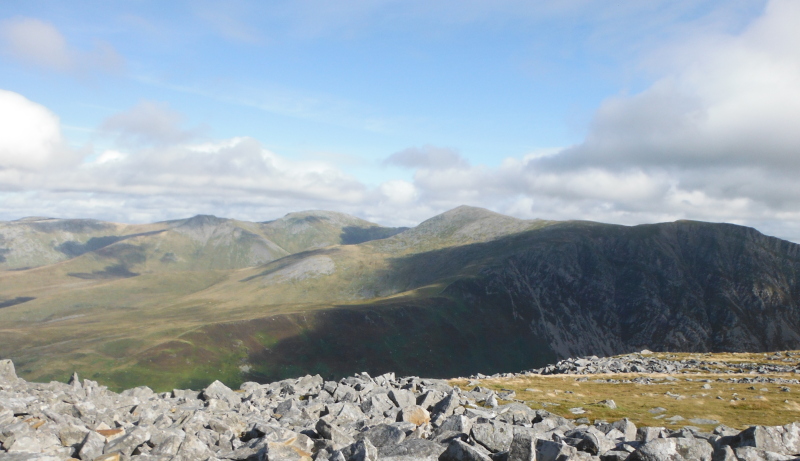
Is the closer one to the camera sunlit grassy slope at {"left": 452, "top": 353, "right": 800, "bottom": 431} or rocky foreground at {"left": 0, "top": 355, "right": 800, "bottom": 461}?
rocky foreground at {"left": 0, "top": 355, "right": 800, "bottom": 461}

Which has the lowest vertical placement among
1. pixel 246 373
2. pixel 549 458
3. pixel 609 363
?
pixel 246 373

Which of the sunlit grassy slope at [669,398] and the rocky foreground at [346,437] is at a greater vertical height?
the rocky foreground at [346,437]

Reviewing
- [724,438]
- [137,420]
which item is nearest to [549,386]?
[724,438]

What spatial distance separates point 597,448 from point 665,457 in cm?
296

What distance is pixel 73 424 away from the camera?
74.9 feet

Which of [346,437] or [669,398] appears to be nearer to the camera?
[346,437]

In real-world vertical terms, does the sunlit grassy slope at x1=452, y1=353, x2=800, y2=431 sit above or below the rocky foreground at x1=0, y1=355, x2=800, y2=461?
below

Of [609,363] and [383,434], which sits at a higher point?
[383,434]

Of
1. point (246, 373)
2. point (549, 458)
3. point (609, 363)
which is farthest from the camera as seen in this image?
point (246, 373)

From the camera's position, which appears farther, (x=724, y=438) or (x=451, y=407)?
(x=451, y=407)

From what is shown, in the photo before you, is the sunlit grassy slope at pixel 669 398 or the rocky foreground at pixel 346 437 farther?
the sunlit grassy slope at pixel 669 398

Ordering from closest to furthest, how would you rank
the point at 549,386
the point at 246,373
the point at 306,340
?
1. the point at 549,386
2. the point at 246,373
3. the point at 306,340

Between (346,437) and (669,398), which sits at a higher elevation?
(346,437)

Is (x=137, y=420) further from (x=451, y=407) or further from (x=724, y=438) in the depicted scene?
(x=724, y=438)
